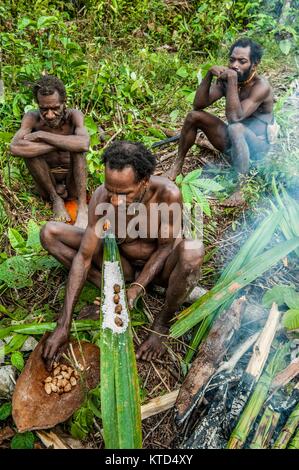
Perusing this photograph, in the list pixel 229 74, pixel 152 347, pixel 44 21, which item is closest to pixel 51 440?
pixel 152 347

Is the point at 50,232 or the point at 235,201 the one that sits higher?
the point at 50,232

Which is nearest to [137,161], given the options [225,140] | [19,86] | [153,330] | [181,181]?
[153,330]

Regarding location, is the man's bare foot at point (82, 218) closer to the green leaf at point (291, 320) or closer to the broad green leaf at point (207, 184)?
the broad green leaf at point (207, 184)

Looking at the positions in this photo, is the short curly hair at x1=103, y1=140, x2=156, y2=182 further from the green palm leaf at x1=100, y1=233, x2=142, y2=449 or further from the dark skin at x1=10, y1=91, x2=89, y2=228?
the dark skin at x1=10, y1=91, x2=89, y2=228

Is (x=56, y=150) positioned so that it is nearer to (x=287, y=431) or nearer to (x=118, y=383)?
(x=118, y=383)

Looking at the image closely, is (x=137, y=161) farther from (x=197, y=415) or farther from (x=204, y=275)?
(x=197, y=415)

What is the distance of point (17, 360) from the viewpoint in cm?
259

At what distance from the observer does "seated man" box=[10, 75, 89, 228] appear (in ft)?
12.0

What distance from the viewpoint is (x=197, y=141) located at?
4555 mm

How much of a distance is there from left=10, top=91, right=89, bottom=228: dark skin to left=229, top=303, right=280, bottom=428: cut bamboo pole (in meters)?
1.73

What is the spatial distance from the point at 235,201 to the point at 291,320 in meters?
1.51

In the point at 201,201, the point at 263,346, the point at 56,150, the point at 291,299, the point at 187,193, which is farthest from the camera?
the point at 56,150

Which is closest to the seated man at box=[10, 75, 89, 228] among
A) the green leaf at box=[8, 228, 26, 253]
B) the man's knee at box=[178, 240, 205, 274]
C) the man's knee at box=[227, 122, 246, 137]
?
the green leaf at box=[8, 228, 26, 253]
